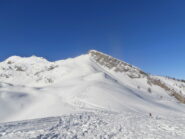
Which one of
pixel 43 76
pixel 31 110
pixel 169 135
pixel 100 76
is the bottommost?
pixel 169 135

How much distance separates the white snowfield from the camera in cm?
1196

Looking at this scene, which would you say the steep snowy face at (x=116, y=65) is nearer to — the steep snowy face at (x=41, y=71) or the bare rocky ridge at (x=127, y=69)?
the bare rocky ridge at (x=127, y=69)

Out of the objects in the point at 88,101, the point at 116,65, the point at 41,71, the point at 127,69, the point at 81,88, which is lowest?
the point at 88,101

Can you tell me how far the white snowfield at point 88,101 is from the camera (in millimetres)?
11961

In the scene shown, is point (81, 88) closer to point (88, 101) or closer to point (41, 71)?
point (88, 101)

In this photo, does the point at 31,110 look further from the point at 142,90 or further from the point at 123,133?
the point at 142,90

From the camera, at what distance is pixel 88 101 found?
3231 centimetres

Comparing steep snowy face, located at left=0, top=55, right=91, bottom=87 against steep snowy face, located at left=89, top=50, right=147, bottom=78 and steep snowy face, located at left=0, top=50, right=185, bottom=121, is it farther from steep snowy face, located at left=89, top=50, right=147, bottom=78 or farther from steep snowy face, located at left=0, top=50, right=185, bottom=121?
steep snowy face, located at left=89, top=50, right=147, bottom=78

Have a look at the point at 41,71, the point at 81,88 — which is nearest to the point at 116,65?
the point at 41,71

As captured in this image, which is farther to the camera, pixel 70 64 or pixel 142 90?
pixel 70 64

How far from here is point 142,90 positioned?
52406 mm

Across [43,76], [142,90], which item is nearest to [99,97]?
[142,90]

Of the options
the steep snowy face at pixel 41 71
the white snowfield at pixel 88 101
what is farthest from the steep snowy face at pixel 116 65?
the steep snowy face at pixel 41 71

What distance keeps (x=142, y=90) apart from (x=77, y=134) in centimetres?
4376
